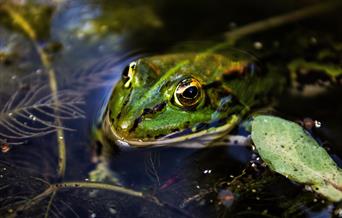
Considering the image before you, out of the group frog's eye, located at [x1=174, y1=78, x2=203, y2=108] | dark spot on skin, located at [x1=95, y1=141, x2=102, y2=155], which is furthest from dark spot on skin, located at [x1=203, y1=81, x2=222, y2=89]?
dark spot on skin, located at [x1=95, y1=141, x2=102, y2=155]

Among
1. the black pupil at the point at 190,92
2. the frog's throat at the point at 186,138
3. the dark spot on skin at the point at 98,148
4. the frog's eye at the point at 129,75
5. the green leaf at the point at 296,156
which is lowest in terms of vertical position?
the green leaf at the point at 296,156

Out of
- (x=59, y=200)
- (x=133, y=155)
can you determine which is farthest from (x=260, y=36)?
(x=59, y=200)

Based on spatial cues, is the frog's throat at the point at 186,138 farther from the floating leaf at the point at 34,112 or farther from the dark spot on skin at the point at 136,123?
the floating leaf at the point at 34,112

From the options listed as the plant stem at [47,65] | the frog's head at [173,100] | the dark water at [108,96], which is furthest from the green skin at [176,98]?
the plant stem at [47,65]

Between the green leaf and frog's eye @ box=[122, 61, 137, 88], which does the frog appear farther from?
the green leaf

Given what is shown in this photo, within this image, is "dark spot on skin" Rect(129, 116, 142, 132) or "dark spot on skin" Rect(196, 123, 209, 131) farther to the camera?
"dark spot on skin" Rect(196, 123, 209, 131)

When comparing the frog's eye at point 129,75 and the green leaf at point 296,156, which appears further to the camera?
the frog's eye at point 129,75

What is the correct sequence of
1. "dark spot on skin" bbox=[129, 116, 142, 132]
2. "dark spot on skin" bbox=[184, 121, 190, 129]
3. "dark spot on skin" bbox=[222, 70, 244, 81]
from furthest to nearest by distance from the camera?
"dark spot on skin" bbox=[222, 70, 244, 81]
"dark spot on skin" bbox=[184, 121, 190, 129]
"dark spot on skin" bbox=[129, 116, 142, 132]

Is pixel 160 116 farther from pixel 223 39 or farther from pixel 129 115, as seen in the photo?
pixel 223 39

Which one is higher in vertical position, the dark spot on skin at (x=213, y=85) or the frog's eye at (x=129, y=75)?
the frog's eye at (x=129, y=75)

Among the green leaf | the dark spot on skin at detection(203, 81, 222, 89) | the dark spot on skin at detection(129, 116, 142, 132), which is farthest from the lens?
the dark spot on skin at detection(203, 81, 222, 89)
